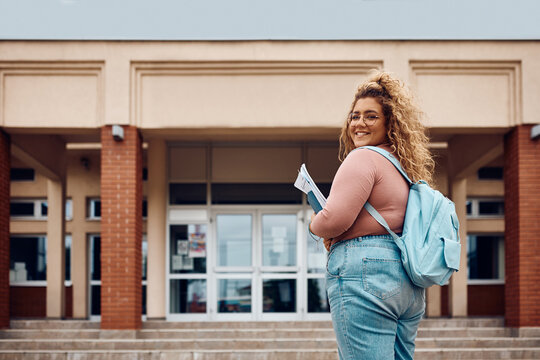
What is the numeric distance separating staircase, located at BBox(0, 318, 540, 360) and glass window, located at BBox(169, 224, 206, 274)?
2095 millimetres

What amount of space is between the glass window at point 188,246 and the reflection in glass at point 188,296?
9.5 inches

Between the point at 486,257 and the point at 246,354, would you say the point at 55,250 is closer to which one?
the point at 246,354

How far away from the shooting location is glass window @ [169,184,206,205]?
Result: 1357 centimetres

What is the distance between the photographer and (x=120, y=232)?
1075 cm

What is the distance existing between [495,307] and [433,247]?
15.5 meters

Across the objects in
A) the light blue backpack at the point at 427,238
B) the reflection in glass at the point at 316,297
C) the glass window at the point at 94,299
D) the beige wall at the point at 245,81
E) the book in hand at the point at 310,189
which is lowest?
the glass window at the point at 94,299

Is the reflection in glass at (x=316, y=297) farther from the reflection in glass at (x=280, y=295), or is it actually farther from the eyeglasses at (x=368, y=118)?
the eyeglasses at (x=368, y=118)

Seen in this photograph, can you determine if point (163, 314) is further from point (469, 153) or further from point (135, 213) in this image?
point (469, 153)

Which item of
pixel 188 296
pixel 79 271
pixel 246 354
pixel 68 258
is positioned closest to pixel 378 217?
pixel 246 354

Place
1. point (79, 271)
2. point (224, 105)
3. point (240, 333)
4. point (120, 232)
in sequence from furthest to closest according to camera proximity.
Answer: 1. point (79, 271)
2. point (224, 105)
3. point (120, 232)
4. point (240, 333)

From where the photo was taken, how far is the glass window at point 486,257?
55.3 ft

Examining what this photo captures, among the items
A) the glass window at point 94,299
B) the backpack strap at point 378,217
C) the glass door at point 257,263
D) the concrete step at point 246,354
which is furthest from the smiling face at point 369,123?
the glass window at point 94,299

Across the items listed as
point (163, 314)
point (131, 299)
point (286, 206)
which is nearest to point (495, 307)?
point (286, 206)

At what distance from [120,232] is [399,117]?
29.5ft
